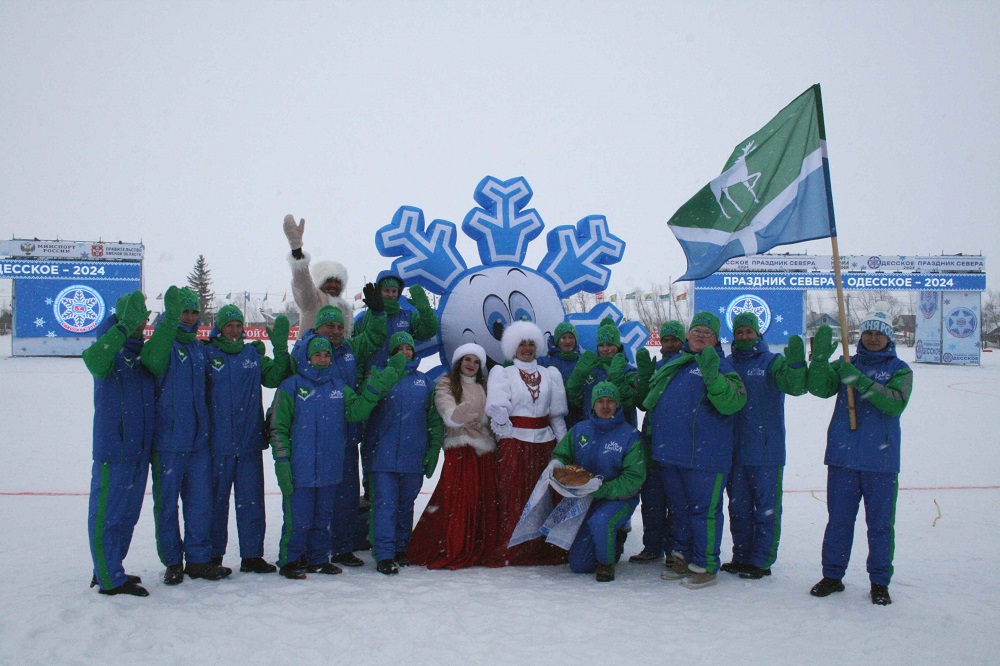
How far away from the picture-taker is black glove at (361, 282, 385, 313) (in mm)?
4723

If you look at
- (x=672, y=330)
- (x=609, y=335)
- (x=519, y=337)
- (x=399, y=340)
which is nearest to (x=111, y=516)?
(x=399, y=340)

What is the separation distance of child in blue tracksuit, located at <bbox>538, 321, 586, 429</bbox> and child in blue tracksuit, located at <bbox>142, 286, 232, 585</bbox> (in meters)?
2.23

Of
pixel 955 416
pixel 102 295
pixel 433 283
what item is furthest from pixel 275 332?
pixel 102 295

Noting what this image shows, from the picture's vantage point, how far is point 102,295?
2611 cm

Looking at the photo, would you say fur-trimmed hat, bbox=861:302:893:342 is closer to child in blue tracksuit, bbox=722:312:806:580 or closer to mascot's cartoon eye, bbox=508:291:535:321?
child in blue tracksuit, bbox=722:312:806:580

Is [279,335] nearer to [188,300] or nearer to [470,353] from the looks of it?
[188,300]

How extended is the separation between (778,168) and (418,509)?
4004 millimetres

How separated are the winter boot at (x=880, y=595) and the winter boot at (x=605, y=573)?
1422 mm

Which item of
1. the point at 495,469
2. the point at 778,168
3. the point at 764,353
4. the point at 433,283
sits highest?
the point at 778,168

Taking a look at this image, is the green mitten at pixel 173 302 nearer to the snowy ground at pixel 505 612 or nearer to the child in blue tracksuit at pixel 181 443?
the child in blue tracksuit at pixel 181 443

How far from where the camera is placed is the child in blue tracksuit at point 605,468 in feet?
14.1

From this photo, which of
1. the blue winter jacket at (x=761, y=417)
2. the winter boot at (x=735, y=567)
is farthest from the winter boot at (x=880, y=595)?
the blue winter jacket at (x=761, y=417)

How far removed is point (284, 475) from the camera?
4.11 metres

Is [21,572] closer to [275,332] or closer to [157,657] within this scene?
[157,657]
